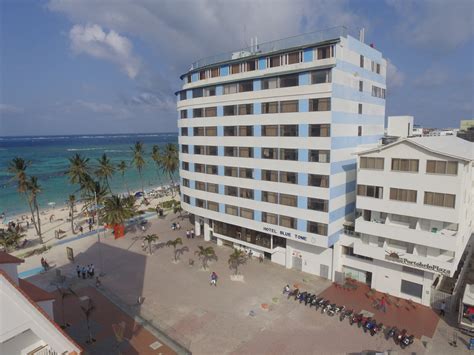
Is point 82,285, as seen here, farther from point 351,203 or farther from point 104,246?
point 351,203

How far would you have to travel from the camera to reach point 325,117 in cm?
3173

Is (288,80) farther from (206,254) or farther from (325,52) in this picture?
(206,254)

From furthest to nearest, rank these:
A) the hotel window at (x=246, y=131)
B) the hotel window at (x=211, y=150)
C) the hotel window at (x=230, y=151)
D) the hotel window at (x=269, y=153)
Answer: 1. the hotel window at (x=211, y=150)
2. the hotel window at (x=230, y=151)
3. the hotel window at (x=246, y=131)
4. the hotel window at (x=269, y=153)

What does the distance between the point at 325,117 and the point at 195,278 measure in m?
23.3

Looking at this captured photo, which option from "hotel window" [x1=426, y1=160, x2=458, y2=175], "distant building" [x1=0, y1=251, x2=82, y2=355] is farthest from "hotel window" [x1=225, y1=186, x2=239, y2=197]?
"distant building" [x1=0, y1=251, x2=82, y2=355]

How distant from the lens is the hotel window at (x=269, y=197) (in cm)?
3669

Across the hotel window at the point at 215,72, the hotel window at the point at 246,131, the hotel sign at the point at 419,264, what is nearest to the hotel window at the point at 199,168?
the hotel window at the point at 246,131

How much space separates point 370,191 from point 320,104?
33.2ft

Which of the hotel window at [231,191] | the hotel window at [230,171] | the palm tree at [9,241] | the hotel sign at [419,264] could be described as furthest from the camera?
the palm tree at [9,241]

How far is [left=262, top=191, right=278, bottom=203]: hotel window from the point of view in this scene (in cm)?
3669

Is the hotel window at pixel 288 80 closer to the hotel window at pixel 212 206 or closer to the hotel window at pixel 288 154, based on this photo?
the hotel window at pixel 288 154

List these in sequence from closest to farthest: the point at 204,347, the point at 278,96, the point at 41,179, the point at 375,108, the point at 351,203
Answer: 1. the point at 204,347
2. the point at 278,96
3. the point at 351,203
4. the point at 375,108
5. the point at 41,179

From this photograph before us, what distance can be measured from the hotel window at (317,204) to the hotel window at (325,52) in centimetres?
1468

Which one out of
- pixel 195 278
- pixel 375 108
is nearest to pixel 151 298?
pixel 195 278
